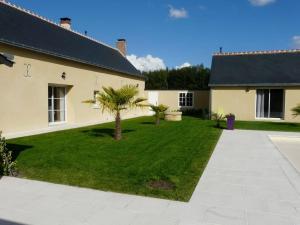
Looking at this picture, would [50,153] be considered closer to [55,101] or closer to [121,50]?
[55,101]

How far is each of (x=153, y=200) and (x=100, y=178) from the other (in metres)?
1.73

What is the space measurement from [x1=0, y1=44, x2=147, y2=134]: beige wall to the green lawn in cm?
173

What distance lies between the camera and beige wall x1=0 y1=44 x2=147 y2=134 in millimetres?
12219

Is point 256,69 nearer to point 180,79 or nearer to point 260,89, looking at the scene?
point 260,89

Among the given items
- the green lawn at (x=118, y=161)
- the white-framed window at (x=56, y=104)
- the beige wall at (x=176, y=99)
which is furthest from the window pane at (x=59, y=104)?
the beige wall at (x=176, y=99)

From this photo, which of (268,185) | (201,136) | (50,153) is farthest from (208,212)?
(201,136)

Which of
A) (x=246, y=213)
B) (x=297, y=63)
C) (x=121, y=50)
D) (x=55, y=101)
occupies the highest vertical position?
(x=121, y=50)

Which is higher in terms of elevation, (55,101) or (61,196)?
(55,101)

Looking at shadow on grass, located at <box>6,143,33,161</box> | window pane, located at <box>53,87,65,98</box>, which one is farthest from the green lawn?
window pane, located at <box>53,87,65,98</box>

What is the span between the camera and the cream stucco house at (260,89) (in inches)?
836

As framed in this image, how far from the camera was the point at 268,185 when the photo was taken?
6.21 m

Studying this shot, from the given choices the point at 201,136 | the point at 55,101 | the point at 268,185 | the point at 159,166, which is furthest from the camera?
the point at 55,101

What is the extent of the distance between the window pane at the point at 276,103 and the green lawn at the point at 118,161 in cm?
1256

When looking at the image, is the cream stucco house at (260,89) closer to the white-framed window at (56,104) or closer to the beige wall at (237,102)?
the beige wall at (237,102)
